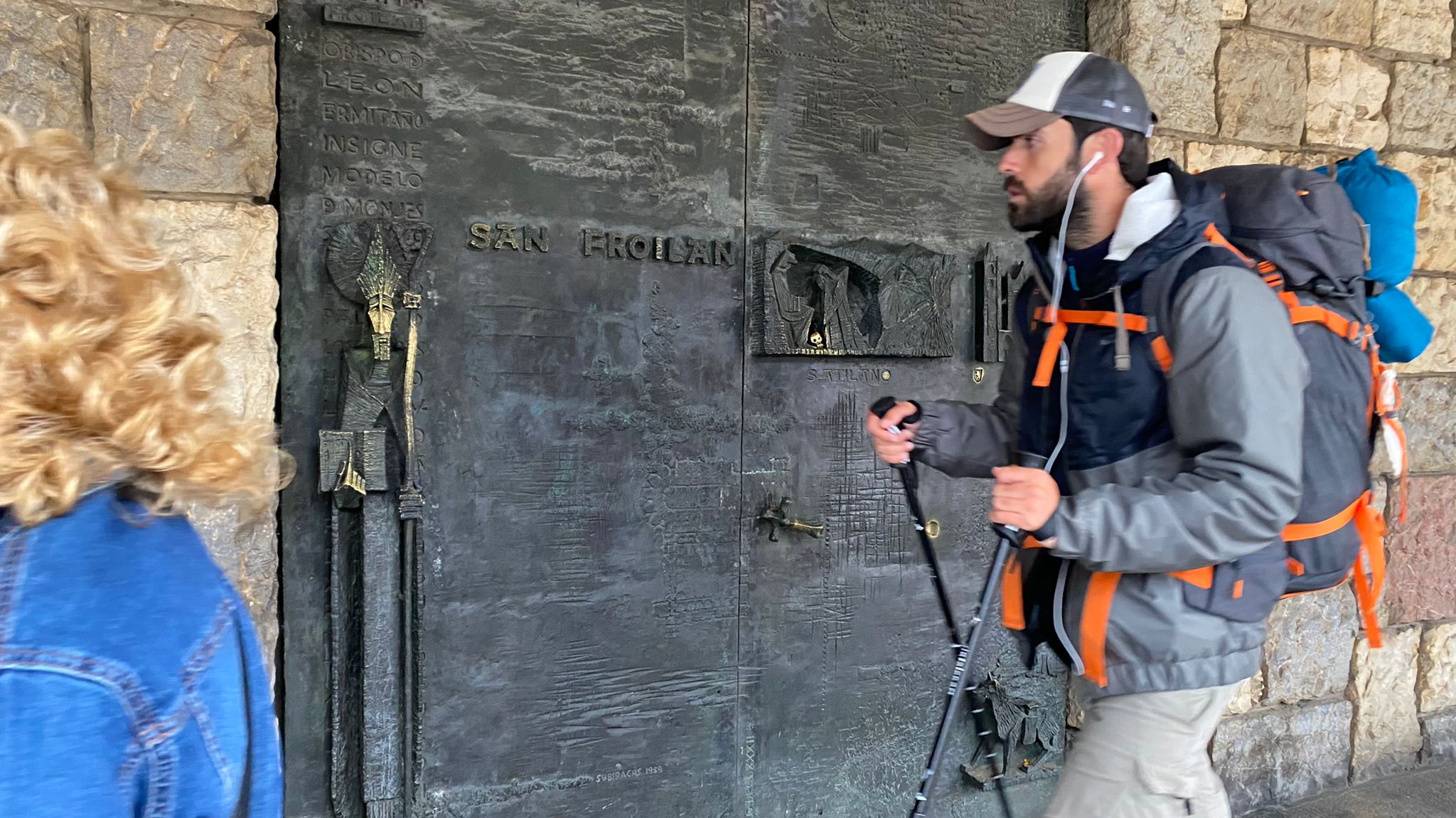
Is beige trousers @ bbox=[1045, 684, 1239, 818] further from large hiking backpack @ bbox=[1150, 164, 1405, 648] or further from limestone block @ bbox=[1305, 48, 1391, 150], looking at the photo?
limestone block @ bbox=[1305, 48, 1391, 150]

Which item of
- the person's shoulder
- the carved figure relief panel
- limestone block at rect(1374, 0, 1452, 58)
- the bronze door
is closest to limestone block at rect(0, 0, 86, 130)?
the bronze door

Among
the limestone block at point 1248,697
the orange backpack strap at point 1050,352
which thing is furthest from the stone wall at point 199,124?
the limestone block at point 1248,697

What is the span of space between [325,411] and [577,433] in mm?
646

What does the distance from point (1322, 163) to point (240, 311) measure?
3.68m

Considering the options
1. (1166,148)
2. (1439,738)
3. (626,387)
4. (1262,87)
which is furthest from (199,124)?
(1439,738)

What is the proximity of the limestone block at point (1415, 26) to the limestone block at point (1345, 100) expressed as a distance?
0.41 feet

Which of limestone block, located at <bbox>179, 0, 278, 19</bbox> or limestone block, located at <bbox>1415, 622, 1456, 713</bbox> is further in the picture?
limestone block, located at <bbox>1415, 622, 1456, 713</bbox>

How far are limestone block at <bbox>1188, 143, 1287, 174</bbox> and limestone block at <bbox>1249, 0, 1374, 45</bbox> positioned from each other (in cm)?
45

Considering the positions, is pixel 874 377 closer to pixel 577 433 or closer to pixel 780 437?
pixel 780 437

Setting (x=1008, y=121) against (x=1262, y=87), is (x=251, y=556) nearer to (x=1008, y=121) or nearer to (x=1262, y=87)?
(x=1008, y=121)

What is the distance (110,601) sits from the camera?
32.3 inches

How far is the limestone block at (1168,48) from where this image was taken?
3.37 meters

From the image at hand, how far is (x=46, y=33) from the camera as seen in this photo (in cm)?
205

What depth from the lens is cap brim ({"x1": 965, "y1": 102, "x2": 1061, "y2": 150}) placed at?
1.88m
